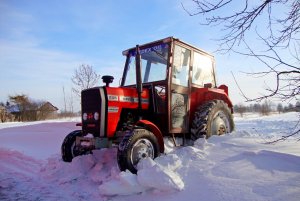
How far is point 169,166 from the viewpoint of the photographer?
4719 mm

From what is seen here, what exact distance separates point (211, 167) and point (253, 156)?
0.75 m

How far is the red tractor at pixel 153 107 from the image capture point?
5.34 meters

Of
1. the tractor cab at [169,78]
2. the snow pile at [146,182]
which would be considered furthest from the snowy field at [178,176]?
the tractor cab at [169,78]

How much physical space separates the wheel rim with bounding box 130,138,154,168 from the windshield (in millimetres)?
1595

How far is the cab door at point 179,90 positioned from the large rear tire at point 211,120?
0.89ft

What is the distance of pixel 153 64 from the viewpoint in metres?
6.66

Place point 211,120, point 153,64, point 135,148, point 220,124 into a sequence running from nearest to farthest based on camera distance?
point 135,148
point 153,64
point 211,120
point 220,124

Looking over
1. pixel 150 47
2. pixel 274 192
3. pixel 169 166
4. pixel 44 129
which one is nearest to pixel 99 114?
pixel 169 166

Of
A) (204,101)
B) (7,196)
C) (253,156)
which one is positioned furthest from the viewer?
(204,101)

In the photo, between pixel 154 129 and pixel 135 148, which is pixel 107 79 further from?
pixel 135 148

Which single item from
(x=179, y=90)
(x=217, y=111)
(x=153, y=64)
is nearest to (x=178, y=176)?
(x=179, y=90)

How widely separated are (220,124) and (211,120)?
0.60 metres

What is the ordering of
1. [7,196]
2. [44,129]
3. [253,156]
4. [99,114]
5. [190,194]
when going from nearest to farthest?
[190,194], [7,196], [253,156], [99,114], [44,129]

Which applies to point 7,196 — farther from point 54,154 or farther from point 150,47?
point 150,47
